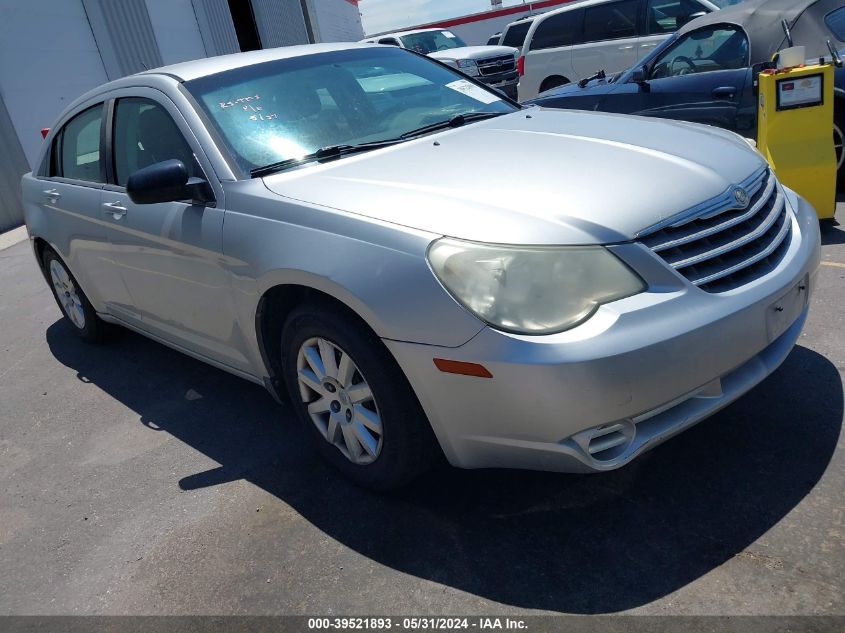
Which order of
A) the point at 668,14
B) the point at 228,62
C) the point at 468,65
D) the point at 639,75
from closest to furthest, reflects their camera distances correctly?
the point at 228,62
the point at 639,75
the point at 668,14
the point at 468,65

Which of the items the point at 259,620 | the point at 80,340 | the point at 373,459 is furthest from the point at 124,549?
the point at 80,340

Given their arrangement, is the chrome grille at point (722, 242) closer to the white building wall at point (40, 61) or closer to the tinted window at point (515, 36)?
the white building wall at point (40, 61)

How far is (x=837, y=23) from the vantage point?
5.81m

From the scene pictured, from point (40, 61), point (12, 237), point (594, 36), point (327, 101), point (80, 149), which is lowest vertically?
point (12, 237)

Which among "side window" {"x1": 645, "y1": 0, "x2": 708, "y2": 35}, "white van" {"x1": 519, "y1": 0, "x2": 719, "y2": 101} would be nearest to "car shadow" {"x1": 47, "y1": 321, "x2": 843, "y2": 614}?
"side window" {"x1": 645, "y1": 0, "x2": 708, "y2": 35}

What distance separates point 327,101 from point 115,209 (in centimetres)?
126

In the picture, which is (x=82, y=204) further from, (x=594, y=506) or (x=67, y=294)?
(x=594, y=506)

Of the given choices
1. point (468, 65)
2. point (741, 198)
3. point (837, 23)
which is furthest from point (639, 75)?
point (468, 65)

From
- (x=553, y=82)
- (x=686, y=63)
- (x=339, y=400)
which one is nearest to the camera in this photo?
(x=339, y=400)

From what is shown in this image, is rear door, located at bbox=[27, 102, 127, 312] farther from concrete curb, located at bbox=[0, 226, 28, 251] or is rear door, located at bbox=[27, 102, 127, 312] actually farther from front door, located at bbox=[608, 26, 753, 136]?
concrete curb, located at bbox=[0, 226, 28, 251]

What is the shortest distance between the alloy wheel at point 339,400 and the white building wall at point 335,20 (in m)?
28.0

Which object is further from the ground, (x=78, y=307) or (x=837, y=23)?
(x=837, y=23)

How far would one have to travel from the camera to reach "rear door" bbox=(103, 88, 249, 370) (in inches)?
124

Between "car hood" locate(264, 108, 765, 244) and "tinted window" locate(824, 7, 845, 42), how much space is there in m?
3.32
